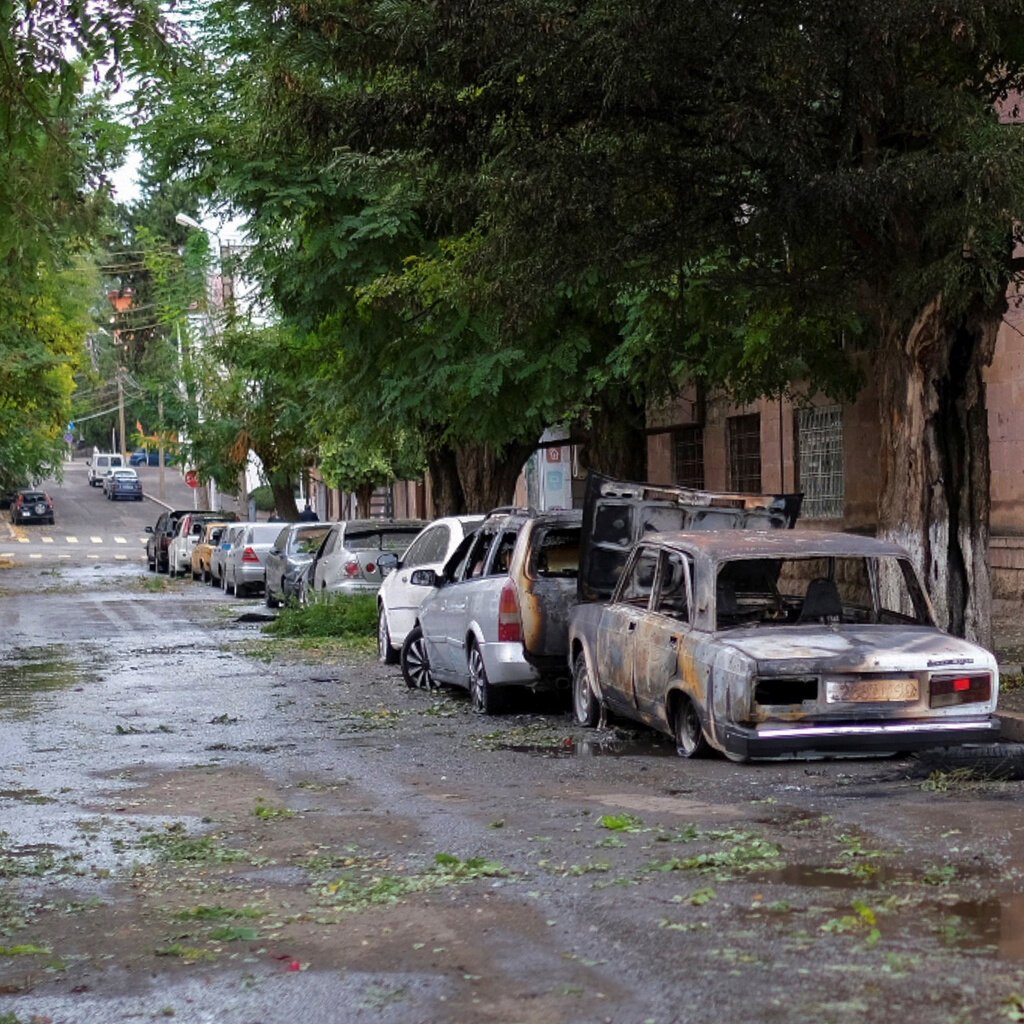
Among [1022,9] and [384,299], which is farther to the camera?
[384,299]

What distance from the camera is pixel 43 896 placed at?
287 inches

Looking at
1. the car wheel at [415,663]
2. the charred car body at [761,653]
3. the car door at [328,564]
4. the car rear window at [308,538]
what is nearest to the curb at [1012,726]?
the charred car body at [761,653]

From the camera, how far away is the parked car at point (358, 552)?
24.8 metres

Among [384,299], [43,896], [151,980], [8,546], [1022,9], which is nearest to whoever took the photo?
[151,980]

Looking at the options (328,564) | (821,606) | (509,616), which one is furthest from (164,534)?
(821,606)

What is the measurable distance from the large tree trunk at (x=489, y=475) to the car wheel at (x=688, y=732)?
672 inches

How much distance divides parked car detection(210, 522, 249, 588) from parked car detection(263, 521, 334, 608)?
5.01 m

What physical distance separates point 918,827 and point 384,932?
3.07 metres

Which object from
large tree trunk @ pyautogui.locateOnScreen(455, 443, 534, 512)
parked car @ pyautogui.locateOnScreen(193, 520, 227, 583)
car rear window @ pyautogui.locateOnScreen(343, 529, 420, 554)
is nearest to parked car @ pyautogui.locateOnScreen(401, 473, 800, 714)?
car rear window @ pyautogui.locateOnScreen(343, 529, 420, 554)

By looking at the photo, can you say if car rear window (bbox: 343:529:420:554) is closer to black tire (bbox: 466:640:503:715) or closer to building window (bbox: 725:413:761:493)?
building window (bbox: 725:413:761:493)

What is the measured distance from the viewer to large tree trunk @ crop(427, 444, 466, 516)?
3141 centimetres

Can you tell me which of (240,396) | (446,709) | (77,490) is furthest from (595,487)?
(77,490)

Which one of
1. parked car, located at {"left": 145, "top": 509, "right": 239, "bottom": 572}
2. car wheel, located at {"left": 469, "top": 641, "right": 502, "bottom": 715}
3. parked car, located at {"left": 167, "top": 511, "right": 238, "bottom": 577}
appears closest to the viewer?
car wheel, located at {"left": 469, "top": 641, "right": 502, "bottom": 715}

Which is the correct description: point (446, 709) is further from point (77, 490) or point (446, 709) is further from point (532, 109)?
point (77, 490)
